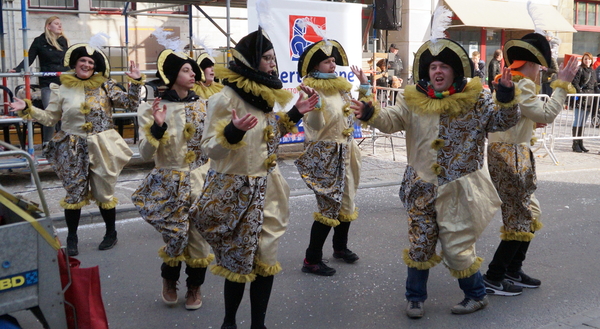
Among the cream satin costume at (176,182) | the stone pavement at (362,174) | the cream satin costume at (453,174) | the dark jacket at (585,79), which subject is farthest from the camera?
the dark jacket at (585,79)

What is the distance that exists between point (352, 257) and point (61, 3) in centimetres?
1058

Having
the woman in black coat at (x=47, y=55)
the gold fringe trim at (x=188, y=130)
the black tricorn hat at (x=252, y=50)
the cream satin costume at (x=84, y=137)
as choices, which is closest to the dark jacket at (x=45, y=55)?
the woman in black coat at (x=47, y=55)

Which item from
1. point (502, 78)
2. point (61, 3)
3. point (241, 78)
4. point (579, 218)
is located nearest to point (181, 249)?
point (241, 78)

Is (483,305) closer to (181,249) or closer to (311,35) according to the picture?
(181,249)

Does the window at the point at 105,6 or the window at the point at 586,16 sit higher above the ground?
the window at the point at 586,16

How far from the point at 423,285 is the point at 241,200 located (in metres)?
1.50

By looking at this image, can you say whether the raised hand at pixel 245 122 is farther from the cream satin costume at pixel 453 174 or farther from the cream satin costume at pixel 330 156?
the cream satin costume at pixel 330 156

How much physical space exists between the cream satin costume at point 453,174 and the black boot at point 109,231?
119 inches

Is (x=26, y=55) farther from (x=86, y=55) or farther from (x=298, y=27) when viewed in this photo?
(x=298, y=27)

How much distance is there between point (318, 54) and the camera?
5.27 meters

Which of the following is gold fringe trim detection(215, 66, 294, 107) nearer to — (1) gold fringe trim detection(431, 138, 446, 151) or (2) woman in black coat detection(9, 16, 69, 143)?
(1) gold fringe trim detection(431, 138, 446, 151)

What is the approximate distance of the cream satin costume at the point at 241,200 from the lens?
371 cm

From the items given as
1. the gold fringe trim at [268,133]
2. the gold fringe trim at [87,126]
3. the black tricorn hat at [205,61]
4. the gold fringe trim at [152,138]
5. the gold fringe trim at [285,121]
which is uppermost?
the black tricorn hat at [205,61]

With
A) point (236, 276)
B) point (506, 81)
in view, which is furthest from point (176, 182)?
point (506, 81)
